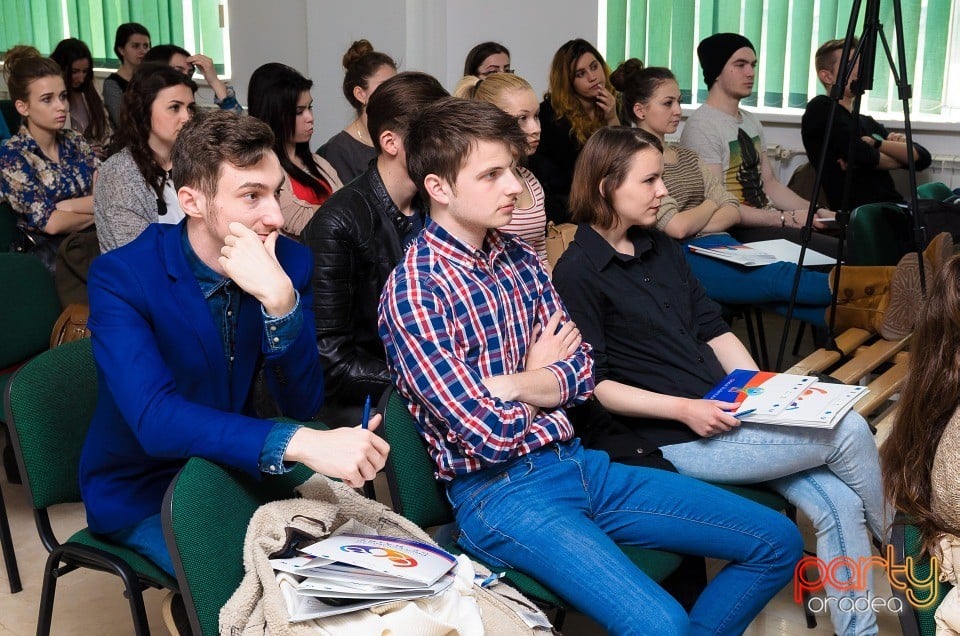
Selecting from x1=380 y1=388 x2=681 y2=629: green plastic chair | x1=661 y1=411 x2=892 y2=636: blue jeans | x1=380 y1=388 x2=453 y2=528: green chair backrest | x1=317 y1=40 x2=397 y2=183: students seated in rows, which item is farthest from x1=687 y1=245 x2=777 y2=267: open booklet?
x1=380 y1=388 x2=453 y2=528: green chair backrest

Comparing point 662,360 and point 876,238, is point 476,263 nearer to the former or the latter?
point 662,360

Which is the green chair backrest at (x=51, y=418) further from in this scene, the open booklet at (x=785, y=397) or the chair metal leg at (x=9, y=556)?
the open booklet at (x=785, y=397)

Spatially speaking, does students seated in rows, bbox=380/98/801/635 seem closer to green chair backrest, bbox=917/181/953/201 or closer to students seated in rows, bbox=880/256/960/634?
students seated in rows, bbox=880/256/960/634

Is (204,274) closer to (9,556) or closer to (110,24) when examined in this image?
(9,556)

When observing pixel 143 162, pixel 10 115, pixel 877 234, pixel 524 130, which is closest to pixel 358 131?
pixel 143 162

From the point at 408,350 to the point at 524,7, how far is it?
A: 441cm

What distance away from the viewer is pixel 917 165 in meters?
4.90

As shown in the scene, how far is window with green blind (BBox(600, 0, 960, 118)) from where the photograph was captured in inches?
203

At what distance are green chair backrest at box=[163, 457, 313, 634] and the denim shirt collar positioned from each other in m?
0.33

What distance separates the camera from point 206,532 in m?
1.48

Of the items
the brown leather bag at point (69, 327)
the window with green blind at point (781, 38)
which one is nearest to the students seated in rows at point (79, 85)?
the window with green blind at point (781, 38)

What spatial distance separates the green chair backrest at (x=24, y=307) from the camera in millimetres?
2857

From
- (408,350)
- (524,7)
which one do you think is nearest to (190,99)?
(408,350)

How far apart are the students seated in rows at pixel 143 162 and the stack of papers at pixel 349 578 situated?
182 centimetres
